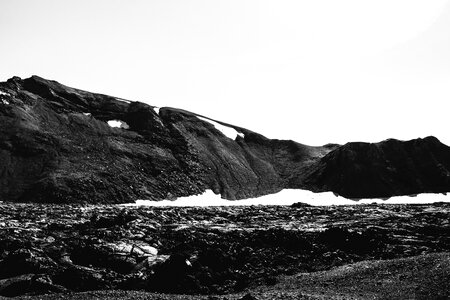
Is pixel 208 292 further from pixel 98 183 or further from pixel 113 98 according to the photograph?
pixel 113 98

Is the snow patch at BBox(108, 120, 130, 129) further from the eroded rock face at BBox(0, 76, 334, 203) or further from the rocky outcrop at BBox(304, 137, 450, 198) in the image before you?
the rocky outcrop at BBox(304, 137, 450, 198)

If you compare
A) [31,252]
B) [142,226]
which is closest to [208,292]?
[31,252]

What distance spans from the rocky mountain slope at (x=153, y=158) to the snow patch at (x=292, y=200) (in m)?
4.51

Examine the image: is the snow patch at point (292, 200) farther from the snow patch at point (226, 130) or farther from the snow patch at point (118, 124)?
the snow patch at point (118, 124)

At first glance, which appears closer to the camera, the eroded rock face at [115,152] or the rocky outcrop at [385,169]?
the eroded rock face at [115,152]

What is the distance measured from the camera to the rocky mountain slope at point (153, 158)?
102 meters

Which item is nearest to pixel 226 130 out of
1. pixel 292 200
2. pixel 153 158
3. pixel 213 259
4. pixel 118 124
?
pixel 118 124

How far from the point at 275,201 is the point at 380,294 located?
89.6m

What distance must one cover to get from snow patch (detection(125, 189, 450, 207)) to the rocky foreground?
2489 inches

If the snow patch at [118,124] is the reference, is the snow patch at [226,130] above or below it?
above

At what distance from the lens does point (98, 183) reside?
101 meters

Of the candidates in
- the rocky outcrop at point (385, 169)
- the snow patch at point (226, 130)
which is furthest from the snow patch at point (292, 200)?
the snow patch at point (226, 130)

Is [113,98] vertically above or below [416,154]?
above

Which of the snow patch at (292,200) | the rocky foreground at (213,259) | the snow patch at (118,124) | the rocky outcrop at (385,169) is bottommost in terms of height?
Answer: the rocky foreground at (213,259)
